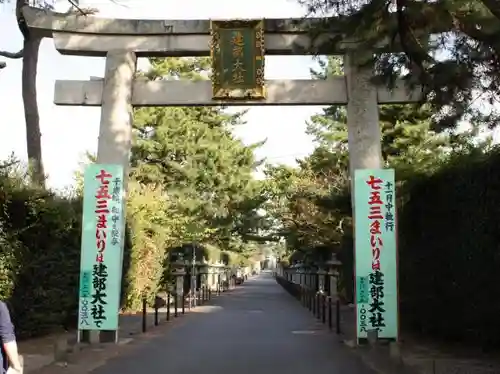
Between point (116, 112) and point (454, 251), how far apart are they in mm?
8289

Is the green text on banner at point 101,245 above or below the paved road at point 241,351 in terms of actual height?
above

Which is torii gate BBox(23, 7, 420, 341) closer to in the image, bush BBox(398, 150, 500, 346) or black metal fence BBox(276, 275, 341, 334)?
bush BBox(398, 150, 500, 346)

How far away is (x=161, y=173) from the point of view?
3516cm

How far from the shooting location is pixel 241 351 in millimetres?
13438

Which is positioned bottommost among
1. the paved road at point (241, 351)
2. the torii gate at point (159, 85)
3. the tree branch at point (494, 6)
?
the paved road at point (241, 351)

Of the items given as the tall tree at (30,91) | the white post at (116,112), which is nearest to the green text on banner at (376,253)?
the white post at (116,112)

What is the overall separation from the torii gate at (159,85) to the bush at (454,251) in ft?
6.93

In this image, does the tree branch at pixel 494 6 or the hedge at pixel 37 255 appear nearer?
the tree branch at pixel 494 6

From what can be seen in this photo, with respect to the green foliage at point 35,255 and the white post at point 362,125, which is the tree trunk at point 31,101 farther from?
the white post at point 362,125

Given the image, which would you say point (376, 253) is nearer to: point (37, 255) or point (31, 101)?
point (37, 255)

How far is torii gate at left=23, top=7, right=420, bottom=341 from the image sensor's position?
15398mm

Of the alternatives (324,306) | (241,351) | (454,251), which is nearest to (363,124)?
(454,251)

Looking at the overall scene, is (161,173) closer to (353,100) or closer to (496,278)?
(353,100)

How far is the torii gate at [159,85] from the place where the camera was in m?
15.4
